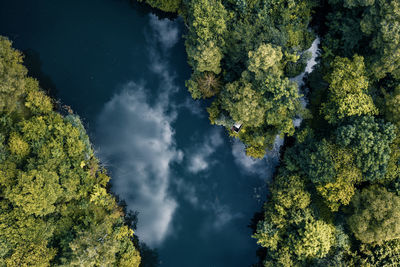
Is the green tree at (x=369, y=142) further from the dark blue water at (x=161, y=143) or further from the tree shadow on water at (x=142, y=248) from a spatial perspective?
the tree shadow on water at (x=142, y=248)

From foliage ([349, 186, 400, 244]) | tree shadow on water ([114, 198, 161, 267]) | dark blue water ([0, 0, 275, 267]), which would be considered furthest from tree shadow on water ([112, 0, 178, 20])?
foliage ([349, 186, 400, 244])

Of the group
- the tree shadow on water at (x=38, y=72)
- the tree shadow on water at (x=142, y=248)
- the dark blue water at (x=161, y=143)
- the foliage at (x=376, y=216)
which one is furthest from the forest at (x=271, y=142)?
the tree shadow on water at (x=38, y=72)

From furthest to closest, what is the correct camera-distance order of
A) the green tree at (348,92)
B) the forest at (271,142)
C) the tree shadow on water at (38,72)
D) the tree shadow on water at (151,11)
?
the tree shadow on water at (151,11) → the tree shadow on water at (38,72) → the green tree at (348,92) → the forest at (271,142)

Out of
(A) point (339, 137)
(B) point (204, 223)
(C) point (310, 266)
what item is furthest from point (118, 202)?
(A) point (339, 137)

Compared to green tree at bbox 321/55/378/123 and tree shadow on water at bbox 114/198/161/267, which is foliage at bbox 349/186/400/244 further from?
tree shadow on water at bbox 114/198/161/267

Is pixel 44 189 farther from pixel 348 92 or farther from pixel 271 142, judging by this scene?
pixel 348 92

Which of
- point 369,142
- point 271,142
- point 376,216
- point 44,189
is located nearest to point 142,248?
point 44,189
